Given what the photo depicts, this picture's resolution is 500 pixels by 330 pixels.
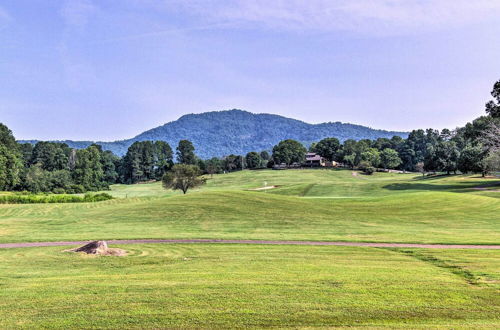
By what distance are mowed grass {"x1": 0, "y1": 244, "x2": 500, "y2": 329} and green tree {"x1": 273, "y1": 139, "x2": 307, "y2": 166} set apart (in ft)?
453

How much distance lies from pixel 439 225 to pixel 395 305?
2224cm

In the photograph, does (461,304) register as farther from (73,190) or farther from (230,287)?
(73,190)

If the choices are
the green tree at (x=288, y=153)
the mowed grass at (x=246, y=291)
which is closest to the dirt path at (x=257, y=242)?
the mowed grass at (x=246, y=291)

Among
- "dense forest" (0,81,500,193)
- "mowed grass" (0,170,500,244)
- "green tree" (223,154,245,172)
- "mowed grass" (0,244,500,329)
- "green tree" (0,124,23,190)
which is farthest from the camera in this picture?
"green tree" (223,154,245,172)

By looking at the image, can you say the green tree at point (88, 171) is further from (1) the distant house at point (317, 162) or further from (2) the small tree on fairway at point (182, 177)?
(1) the distant house at point (317, 162)

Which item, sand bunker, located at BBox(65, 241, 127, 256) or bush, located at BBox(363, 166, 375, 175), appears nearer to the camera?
sand bunker, located at BBox(65, 241, 127, 256)

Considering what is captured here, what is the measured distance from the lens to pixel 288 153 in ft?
514

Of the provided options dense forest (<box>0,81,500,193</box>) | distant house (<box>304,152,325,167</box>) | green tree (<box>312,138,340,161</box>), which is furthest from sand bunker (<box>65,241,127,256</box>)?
green tree (<box>312,138,340,161</box>)

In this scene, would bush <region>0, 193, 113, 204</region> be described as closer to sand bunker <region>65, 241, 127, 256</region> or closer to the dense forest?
the dense forest

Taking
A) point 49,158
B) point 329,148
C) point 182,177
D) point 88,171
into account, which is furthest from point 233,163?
point 182,177

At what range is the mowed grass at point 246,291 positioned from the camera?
31.1 ft

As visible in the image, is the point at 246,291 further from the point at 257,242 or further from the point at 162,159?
the point at 162,159

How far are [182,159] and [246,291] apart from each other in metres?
142

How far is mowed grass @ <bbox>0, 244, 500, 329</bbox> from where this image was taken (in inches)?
373
